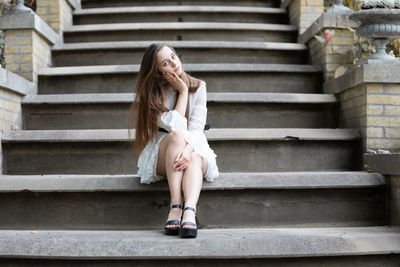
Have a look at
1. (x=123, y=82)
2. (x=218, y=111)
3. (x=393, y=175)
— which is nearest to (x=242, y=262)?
(x=393, y=175)

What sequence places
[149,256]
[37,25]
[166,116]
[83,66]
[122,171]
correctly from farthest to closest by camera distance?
[83,66], [37,25], [122,171], [166,116], [149,256]

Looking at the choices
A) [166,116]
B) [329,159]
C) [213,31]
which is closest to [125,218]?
[166,116]

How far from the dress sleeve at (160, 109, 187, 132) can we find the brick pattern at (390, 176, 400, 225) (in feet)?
3.90

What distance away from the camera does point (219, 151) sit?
263 centimetres

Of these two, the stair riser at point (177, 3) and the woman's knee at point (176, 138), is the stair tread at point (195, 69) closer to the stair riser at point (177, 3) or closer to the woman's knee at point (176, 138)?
the woman's knee at point (176, 138)

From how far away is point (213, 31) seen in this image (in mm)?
3914

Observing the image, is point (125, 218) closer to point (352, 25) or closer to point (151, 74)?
point (151, 74)

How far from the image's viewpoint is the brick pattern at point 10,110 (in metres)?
2.71

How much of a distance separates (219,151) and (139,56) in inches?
56.3

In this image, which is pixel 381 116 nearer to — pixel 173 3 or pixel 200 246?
pixel 200 246

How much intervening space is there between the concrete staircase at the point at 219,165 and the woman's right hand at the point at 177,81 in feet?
1.66

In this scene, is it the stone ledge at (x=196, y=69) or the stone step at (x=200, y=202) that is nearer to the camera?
the stone step at (x=200, y=202)

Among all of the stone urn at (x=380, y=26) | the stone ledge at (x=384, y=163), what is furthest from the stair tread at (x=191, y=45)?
the stone ledge at (x=384, y=163)

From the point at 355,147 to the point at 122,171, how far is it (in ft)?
5.11
